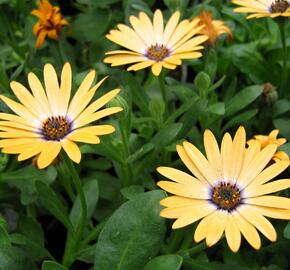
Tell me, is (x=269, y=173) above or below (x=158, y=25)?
below

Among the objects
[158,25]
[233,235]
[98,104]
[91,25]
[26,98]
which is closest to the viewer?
[233,235]

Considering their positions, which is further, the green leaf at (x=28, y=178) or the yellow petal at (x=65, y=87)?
the green leaf at (x=28, y=178)

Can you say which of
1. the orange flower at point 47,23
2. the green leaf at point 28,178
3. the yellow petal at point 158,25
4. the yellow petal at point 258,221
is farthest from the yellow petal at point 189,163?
the orange flower at point 47,23

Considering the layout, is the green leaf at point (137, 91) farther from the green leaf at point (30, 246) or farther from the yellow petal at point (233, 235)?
the yellow petal at point (233, 235)

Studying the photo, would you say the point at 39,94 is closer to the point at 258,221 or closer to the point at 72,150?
the point at 72,150

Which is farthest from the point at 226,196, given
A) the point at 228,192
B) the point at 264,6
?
the point at 264,6

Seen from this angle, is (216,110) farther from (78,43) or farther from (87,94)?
(78,43)
